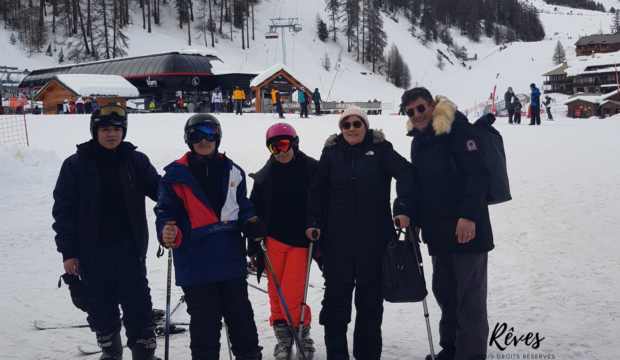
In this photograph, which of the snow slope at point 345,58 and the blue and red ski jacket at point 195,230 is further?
the snow slope at point 345,58

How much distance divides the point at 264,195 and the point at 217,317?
0.92 metres

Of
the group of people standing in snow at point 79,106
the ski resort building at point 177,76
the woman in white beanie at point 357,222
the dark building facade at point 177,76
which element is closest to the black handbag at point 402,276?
the woman in white beanie at point 357,222

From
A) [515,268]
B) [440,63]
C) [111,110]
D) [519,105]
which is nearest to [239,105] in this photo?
[519,105]

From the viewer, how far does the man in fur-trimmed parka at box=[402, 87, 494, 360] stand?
123 inches

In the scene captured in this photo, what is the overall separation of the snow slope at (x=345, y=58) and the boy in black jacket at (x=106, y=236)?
35.9 metres

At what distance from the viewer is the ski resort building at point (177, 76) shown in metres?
34.3

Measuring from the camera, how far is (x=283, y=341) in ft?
11.5

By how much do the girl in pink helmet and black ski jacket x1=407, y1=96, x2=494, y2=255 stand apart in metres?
0.84

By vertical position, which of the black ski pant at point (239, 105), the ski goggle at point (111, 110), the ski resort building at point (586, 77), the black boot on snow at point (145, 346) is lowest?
the black boot on snow at point (145, 346)

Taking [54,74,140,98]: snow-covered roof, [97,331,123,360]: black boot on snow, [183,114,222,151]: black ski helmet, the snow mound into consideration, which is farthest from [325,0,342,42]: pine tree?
[97,331,123,360]: black boot on snow

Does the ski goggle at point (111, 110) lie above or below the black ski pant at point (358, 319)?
above

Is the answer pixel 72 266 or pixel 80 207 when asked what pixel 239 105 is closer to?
pixel 80 207

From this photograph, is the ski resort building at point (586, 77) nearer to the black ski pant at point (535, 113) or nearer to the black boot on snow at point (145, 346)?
the black ski pant at point (535, 113)

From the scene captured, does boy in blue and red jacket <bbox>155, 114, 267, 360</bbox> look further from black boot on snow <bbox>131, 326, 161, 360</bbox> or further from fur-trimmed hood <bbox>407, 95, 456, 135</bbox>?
fur-trimmed hood <bbox>407, 95, 456, 135</bbox>
